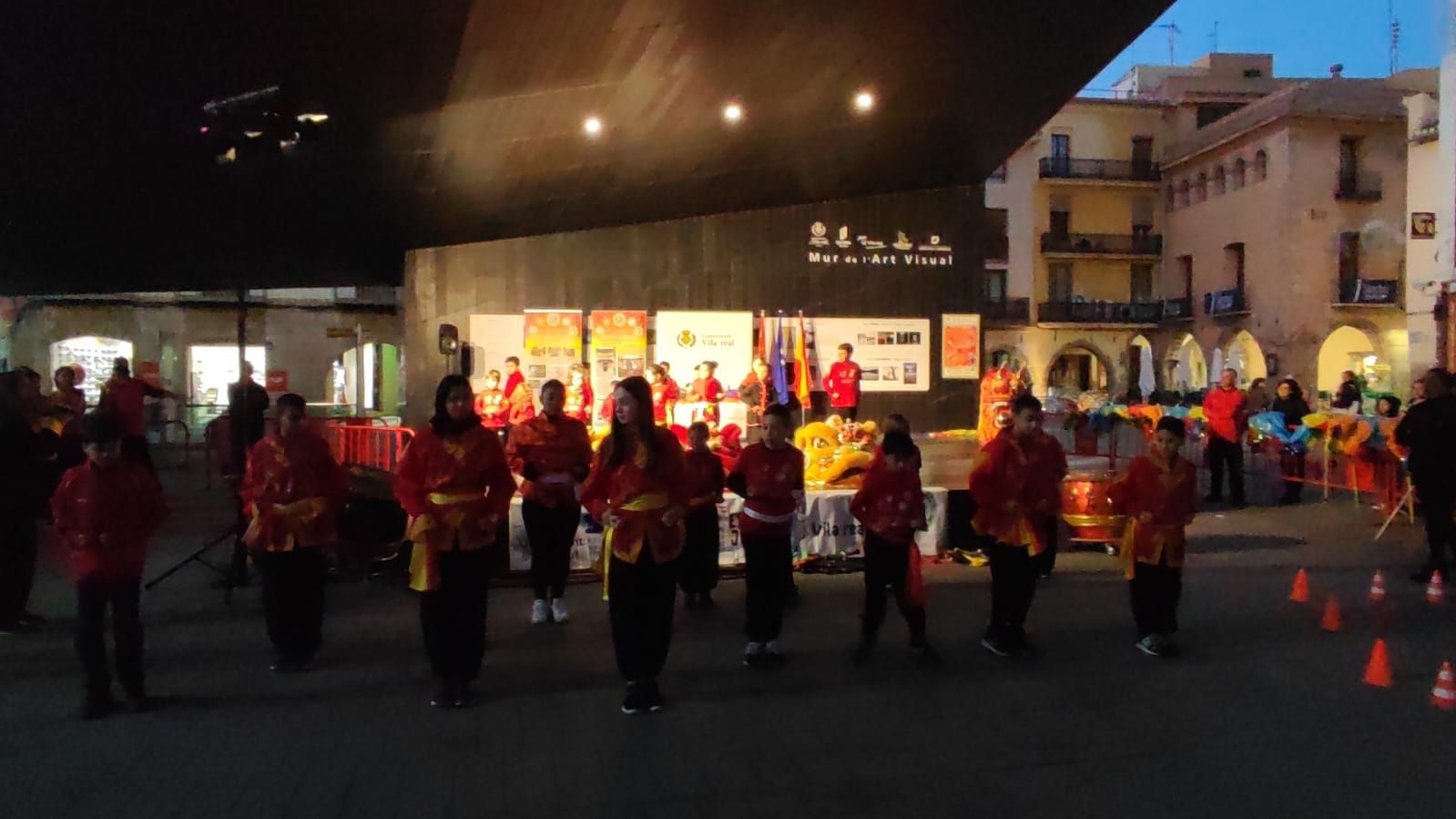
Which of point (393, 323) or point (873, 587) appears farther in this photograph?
point (393, 323)

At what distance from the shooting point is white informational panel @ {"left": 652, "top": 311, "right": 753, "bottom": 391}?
18.0 meters

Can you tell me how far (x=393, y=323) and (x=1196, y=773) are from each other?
28.8m

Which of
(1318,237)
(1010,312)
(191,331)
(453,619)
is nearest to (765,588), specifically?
(453,619)

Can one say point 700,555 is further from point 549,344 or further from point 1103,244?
point 1103,244

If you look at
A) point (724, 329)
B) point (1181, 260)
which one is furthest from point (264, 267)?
point (1181, 260)

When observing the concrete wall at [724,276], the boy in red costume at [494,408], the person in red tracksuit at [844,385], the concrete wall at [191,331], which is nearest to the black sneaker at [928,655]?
the boy in red costume at [494,408]

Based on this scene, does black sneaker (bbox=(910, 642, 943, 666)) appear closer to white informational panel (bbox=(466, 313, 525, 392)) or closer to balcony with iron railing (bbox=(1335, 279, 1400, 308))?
white informational panel (bbox=(466, 313, 525, 392))

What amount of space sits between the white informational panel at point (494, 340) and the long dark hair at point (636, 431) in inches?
467

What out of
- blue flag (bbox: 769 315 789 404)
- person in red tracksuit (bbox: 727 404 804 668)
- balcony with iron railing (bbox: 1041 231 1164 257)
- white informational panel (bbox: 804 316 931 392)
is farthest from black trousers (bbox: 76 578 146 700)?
balcony with iron railing (bbox: 1041 231 1164 257)

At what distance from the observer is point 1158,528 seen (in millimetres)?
6809

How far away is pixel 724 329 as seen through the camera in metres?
18.2

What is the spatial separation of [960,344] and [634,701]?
14.4 metres

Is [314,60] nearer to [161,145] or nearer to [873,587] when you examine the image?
[161,145]

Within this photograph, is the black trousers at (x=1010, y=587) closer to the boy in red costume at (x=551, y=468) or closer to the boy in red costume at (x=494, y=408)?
the boy in red costume at (x=551, y=468)
